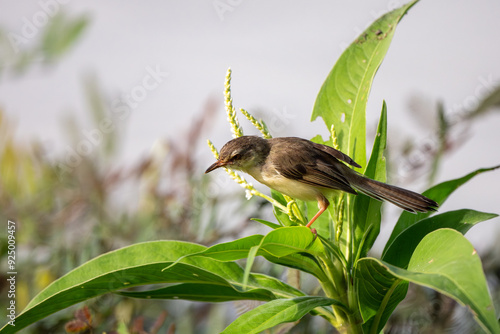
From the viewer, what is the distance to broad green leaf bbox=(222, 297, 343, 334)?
1.46 metres

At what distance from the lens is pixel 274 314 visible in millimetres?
1516

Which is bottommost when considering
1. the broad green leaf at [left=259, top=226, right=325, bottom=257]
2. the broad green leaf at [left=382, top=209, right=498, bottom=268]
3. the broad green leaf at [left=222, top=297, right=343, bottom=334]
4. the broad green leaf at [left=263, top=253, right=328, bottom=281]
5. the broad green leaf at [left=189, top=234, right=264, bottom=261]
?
the broad green leaf at [left=222, top=297, right=343, bottom=334]

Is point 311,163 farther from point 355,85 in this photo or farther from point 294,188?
point 355,85

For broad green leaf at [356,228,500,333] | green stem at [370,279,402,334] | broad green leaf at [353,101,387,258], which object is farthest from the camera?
broad green leaf at [353,101,387,258]

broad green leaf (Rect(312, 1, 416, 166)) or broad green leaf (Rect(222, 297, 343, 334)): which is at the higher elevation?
broad green leaf (Rect(312, 1, 416, 166))

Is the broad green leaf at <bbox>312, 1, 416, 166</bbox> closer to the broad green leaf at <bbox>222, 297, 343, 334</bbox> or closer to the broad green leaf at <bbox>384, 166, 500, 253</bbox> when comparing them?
the broad green leaf at <bbox>384, 166, 500, 253</bbox>

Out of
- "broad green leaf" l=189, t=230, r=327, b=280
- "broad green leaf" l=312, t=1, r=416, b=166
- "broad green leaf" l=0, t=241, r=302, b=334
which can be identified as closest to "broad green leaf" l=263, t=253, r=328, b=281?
"broad green leaf" l=189, t=230, r=327, b=280

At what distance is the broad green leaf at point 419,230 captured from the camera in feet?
5.32

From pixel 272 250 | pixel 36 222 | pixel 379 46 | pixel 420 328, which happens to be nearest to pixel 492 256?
pixel 420 328

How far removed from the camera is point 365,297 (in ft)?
Answer: 5.17

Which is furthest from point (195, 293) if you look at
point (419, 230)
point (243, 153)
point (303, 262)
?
point (419, 230)

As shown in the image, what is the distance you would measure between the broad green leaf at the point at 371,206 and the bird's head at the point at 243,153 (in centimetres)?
45

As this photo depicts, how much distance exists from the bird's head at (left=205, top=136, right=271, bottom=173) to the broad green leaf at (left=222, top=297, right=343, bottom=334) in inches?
24.4

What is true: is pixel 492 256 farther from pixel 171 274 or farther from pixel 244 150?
pixel 171 274
